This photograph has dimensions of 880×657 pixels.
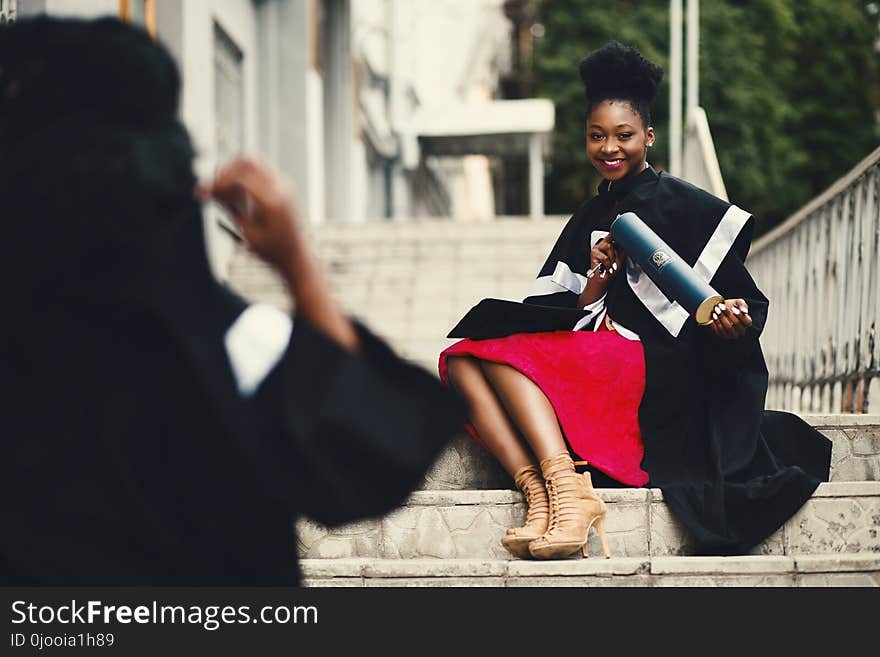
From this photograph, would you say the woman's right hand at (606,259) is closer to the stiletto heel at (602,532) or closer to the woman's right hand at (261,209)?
the stiletto heel at (602,532)

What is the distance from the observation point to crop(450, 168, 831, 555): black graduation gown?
3.75m

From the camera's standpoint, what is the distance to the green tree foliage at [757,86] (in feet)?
→ 75.4

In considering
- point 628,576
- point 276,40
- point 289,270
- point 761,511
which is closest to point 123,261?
point 289,270

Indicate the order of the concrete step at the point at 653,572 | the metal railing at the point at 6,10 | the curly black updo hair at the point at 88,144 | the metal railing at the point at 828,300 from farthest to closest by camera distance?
1. the metal railing at the point at 828,300
2. the metal railing at the point at 6,10
3. the concrete step at the point at 653,572
4. the curly black updo hair at the point at 88,144

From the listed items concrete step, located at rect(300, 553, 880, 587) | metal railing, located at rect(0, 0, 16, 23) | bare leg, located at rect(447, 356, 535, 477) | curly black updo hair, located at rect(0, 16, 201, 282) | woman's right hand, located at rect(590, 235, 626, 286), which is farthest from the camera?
metal railing, located at rect(0, 0, 16, 23)

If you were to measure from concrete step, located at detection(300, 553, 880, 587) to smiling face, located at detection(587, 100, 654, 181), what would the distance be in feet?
4.22

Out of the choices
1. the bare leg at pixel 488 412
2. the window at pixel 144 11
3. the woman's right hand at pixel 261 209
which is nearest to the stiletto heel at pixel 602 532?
the bare leg at pixel 488 412

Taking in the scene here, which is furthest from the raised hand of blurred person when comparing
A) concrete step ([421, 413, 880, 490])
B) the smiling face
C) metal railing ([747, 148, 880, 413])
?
Answer: metal railing ([747, 148, 880, 413])

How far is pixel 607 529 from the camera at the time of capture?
3.84 metres

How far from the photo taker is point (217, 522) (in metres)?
1.57

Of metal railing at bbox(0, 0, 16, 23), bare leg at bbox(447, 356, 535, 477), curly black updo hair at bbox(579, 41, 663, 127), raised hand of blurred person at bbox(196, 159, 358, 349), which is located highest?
metal railing at bbox(0, 0, 16, 23)

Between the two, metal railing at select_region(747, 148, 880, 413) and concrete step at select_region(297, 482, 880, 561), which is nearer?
concrete step at select_region(297, 482, 880, 561)

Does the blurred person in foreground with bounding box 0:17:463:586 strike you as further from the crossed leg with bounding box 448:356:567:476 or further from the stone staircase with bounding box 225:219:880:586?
the crossed leg with bounding box 448:356:567:476

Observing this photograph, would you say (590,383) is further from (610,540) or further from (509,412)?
(610,540)
